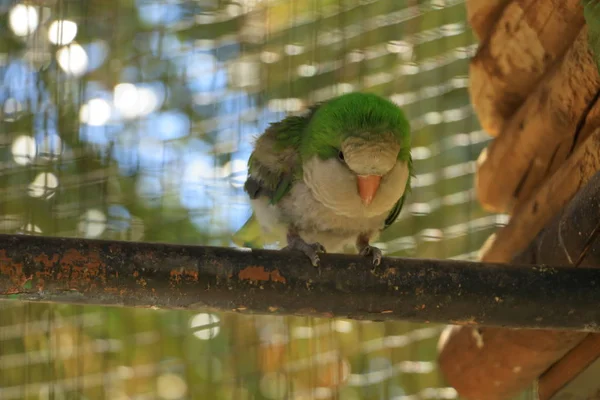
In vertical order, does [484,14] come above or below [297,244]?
above

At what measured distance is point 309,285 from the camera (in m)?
0.96

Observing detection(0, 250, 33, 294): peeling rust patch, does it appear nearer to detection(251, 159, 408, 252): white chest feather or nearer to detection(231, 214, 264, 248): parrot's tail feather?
detection(251, 159, 408, 252): white chest feather

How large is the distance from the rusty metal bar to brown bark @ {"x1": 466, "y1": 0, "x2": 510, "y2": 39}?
2.00ft

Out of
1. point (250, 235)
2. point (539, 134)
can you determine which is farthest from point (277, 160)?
point (539, 134)

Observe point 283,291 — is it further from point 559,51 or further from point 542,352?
point 559,51

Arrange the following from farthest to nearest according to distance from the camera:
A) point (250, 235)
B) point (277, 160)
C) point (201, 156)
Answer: point (201, 156), point (250, 235), point (277, 160)

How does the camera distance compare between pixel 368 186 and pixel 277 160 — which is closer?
pixel 368 186

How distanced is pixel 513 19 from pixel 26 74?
1.55 meters

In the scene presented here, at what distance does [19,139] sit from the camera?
7.34 feet

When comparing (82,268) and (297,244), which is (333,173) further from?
(82,268)

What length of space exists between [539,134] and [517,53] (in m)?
0.16

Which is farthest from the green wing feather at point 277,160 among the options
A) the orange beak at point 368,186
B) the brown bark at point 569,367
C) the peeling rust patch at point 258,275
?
the brown bark at point 569,367

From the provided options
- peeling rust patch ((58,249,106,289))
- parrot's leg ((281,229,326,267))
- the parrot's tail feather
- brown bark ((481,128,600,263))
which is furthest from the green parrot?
peeling rust patch ((58,249,106,289))

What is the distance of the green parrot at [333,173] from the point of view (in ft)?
4.11
